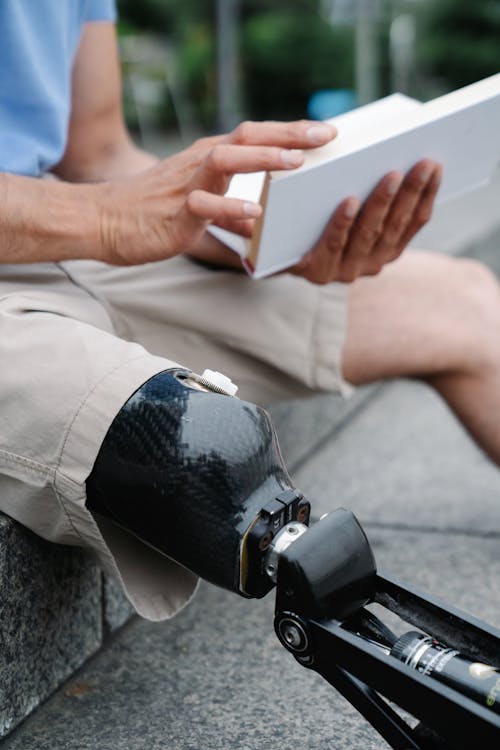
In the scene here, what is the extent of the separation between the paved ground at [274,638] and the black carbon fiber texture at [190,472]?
405 millimetres

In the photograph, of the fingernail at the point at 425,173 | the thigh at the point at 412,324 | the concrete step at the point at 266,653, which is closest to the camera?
the concrete step at the point at 266,653

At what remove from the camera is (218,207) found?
3.85ft

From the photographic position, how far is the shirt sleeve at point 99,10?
1.65 meters

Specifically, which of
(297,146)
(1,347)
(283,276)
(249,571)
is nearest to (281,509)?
(249,571)

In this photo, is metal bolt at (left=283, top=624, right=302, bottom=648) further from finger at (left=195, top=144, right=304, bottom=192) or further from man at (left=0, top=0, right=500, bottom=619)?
finger at (left=195, top=144, right=304, bottom=192)

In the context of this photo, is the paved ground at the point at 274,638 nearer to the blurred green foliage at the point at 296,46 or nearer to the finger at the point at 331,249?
the finger at the point at 331,249

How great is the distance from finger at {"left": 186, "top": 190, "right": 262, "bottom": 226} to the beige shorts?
7.6 inches

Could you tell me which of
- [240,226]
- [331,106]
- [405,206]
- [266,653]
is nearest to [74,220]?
[240,226]

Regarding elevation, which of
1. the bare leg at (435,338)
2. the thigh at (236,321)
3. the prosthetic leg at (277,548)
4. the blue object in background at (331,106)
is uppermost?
the prosthetic leg at (277,548)

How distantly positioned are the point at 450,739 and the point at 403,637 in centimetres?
10

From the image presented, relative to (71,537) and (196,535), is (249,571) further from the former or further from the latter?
(71,537)

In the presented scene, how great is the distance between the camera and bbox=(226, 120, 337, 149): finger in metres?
1.17

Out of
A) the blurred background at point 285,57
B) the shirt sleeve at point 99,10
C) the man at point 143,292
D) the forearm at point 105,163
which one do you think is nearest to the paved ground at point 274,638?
the man at point 143,292

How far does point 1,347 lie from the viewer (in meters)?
1.08
